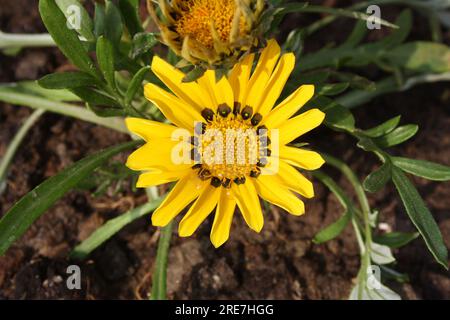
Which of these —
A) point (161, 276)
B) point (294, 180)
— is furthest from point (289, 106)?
point (161, 276)

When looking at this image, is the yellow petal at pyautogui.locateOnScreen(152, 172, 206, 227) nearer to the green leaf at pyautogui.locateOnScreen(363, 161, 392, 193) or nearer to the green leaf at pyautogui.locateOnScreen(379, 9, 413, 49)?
the green leaf at pyautogui.locateOnScreen(363, 161, 392, 193)

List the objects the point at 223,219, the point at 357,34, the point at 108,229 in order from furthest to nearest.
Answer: the point at 357,34 → the point at 108,229 → the point at 223,219

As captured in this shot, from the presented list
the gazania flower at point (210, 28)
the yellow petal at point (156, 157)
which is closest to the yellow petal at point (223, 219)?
the yellow petal at point (156, 157)

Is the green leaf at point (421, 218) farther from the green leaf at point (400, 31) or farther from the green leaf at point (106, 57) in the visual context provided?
the green leaf at point (106, 57)

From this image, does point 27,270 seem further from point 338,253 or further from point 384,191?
point 384,191

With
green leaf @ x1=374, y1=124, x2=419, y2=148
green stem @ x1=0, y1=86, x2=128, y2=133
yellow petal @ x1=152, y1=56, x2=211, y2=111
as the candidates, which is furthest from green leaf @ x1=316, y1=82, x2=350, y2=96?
green stem @ x1=0, y1=86, x2=128, y2=133

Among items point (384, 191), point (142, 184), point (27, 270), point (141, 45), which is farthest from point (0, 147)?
point (384, 191)

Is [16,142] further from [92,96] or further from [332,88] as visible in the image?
[332,88]
